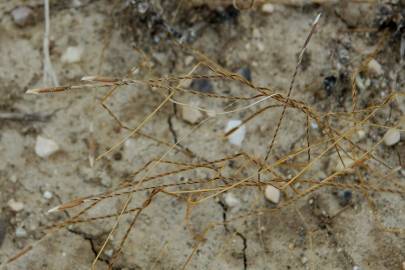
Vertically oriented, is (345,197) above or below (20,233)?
above

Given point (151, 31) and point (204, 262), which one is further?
point (151, 31)

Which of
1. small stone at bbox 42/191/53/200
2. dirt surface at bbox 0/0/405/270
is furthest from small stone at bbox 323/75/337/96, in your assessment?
small stone at bbox 42/191/53/200

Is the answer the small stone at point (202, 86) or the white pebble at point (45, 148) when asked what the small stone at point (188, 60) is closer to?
the small stone at point (202, 86)

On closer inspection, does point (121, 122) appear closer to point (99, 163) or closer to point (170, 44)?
point (99, 163)

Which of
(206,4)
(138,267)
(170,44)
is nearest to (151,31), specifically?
(170,44)

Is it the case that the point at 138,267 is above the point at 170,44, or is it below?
below

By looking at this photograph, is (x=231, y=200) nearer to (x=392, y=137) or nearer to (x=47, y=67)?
(x=392, y=137)

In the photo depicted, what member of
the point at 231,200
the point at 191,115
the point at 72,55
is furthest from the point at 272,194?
the point at 72,55

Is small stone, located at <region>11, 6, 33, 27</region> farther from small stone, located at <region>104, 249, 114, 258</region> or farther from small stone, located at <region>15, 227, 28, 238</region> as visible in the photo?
small stone, located at <region>104, 249, 114, 258</region>
